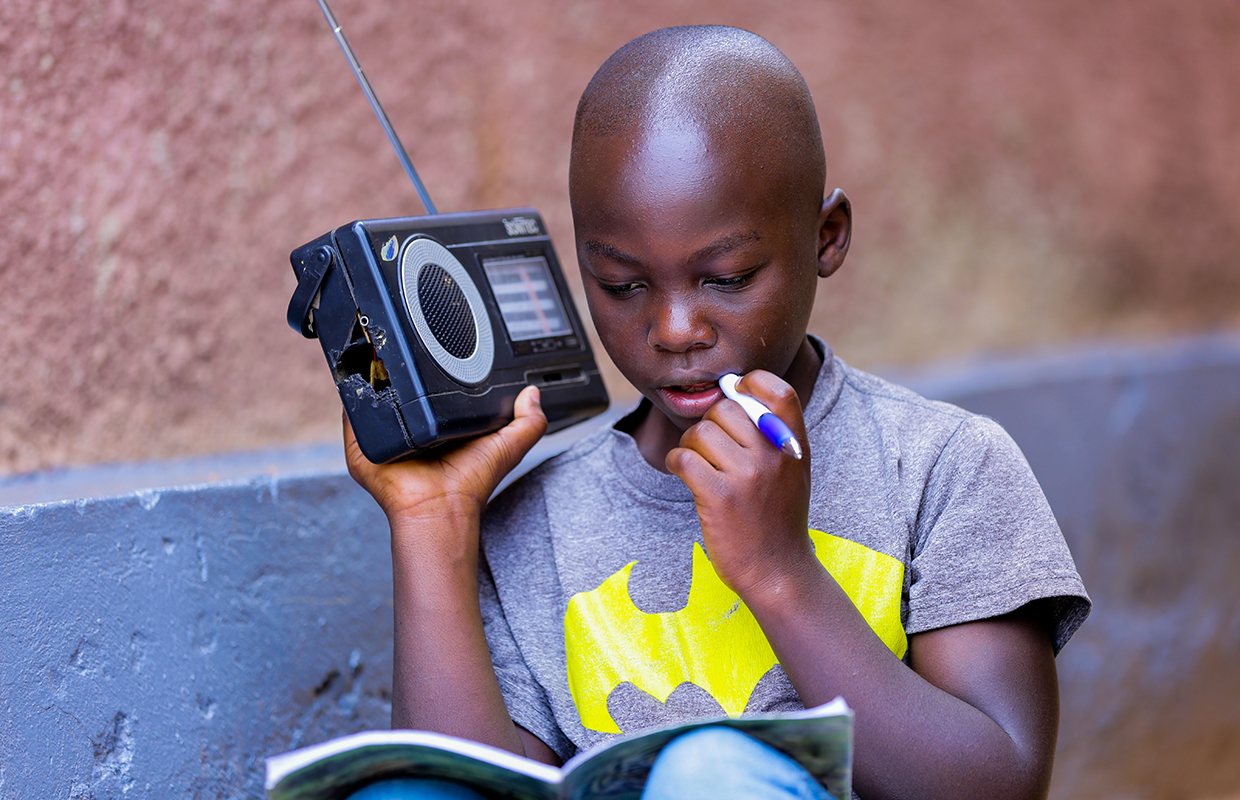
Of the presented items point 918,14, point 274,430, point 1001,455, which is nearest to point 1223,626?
point 918,14

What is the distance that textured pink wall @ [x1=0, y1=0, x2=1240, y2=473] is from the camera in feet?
5.05

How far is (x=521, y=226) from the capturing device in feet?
4.58

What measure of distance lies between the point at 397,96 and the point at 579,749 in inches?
48.7

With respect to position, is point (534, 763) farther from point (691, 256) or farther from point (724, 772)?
point (691, 256)

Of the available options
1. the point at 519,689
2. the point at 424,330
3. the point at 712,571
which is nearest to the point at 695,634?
the point at 712,571

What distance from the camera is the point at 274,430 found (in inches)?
72.6

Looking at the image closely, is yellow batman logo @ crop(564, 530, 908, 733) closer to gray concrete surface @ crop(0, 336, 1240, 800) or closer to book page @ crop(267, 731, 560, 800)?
book page @ crop(267, 731, 560, 800)

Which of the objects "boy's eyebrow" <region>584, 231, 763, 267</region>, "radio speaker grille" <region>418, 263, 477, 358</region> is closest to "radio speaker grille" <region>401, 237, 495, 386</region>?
"radio speaker grille" <region>418, 263, 477, 358</region>

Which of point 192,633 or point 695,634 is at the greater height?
point 695,634

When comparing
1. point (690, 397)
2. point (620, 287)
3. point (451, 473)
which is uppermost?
point (620, 287)

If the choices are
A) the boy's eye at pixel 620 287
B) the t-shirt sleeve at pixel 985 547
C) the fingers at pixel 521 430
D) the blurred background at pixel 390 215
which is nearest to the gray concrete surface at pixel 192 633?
the blurred background at pixel 390 215

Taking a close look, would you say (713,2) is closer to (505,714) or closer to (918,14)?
(918,14)

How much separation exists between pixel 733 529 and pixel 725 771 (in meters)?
0.26

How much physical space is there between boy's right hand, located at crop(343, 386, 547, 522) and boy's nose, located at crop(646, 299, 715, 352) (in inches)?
8.8
